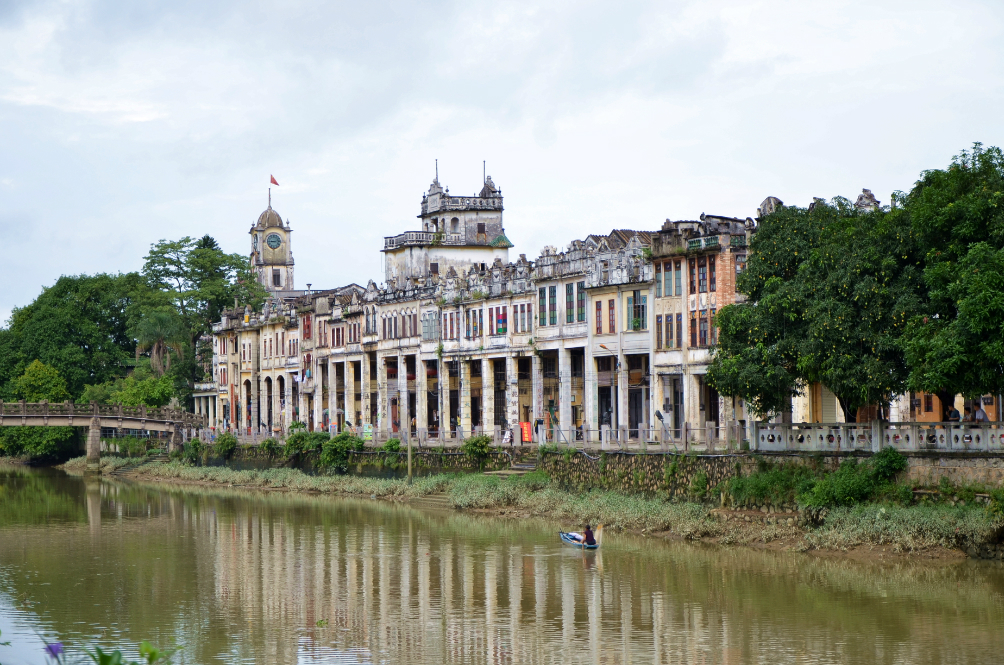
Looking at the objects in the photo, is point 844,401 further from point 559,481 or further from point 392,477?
point 392,477

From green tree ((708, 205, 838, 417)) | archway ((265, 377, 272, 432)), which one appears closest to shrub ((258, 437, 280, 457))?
archway ((265, 377, 272, 432))

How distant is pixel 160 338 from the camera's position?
391 ft

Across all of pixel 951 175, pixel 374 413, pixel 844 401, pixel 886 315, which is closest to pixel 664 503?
pixel 844 401

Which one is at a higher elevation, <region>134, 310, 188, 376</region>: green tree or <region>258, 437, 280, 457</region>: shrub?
<region>134, 310, 188, 376</region>: green tree

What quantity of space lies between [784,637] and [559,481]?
94.5ft

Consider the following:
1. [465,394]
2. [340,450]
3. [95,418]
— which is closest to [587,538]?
[340,450]

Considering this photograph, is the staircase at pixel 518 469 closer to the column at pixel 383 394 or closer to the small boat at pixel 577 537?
the small boat at pixel 577 537

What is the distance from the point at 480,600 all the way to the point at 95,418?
2826 inches

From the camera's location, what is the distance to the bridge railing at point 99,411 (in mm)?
101375

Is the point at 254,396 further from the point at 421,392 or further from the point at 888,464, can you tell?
the point at 888,464

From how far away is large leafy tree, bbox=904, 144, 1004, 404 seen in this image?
38781 mm

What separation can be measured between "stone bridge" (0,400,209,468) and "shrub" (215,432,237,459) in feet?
28.0

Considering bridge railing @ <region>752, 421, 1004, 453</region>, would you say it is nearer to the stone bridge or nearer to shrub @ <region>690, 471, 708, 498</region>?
shrub @ <region>690, 471, 708, 498</region>

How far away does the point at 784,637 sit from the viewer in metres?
33.2
